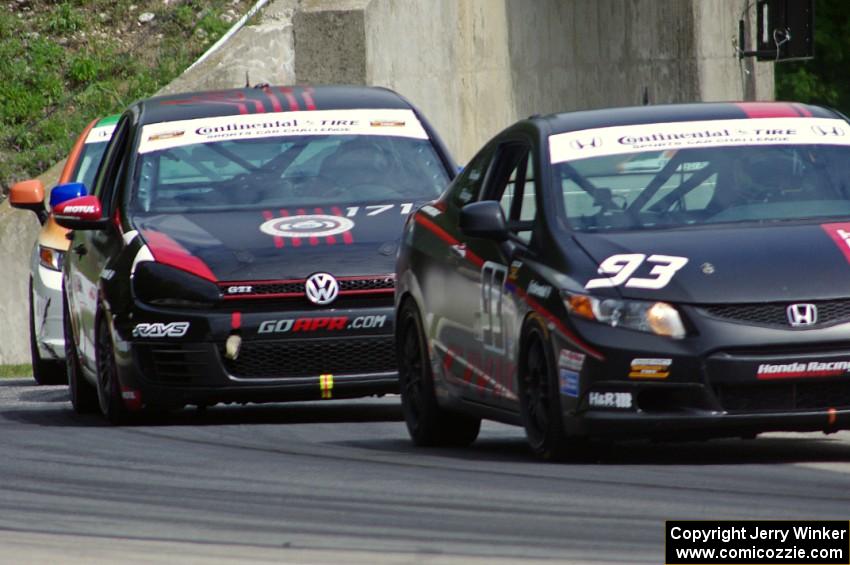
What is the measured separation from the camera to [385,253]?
1273 centimetres

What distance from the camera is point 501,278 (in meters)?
10.3

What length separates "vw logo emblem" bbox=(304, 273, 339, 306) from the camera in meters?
12.5

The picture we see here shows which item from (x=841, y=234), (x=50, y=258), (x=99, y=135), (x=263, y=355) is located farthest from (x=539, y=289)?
(x=99, y=135)

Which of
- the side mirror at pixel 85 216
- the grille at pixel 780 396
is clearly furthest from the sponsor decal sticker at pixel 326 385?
the grille at pixel 780 396

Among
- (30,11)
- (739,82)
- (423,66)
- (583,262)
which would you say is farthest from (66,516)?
(739,82)

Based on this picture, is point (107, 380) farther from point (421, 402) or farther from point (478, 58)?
point (478, 58)

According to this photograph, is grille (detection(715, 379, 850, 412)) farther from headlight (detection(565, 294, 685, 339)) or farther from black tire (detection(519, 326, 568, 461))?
black tire (detection(519, 326, 568, 461))

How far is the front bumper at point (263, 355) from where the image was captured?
492 inches

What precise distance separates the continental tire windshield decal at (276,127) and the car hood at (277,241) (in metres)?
0.83

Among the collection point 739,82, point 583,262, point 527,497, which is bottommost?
point 739,82

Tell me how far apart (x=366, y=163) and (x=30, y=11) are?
16.2 m

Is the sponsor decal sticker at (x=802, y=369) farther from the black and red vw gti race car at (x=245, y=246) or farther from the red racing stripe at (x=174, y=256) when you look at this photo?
the red racing stripe at (x=174, y=256)

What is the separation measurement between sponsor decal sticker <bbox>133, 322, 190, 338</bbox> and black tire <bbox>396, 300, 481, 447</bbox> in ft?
4.26

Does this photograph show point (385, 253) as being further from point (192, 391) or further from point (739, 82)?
point (739, 82)
